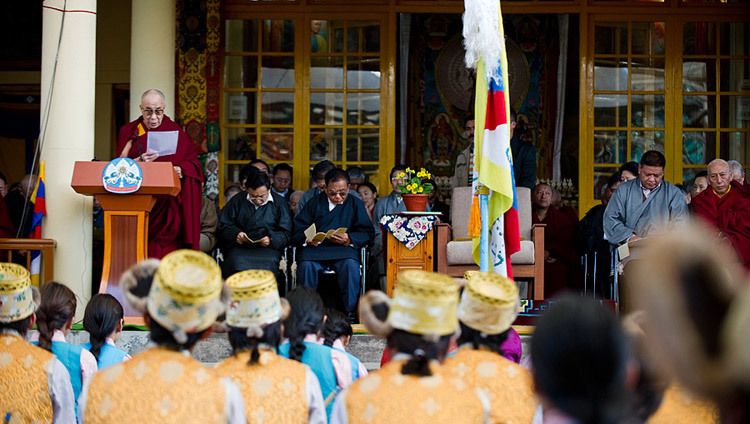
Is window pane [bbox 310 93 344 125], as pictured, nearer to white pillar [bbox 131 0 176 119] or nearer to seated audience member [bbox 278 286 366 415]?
white pillar [bbox 131 0 176 119]

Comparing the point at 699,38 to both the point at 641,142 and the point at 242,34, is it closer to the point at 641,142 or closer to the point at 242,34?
the point at 641,142

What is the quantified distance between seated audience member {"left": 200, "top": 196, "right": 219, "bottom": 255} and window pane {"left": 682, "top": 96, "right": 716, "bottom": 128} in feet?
15.8

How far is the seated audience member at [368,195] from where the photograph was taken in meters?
8.42

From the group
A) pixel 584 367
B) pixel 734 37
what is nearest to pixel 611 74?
pixel 734 37

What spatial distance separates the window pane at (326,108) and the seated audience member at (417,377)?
22.8 feet

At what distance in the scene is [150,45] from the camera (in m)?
8.53

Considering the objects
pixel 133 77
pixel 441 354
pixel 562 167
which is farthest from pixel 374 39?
pixel 441 354

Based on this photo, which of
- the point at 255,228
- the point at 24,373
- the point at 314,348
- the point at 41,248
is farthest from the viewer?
the point at 255,228

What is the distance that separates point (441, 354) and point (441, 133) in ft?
30.0

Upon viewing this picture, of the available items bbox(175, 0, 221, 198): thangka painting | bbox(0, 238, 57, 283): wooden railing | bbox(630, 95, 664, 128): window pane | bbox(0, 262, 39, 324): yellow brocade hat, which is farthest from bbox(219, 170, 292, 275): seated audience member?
bbox(630, 95, 664, 128): window pane

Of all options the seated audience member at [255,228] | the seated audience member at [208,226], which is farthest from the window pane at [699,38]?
the seated audience member at [208,226]

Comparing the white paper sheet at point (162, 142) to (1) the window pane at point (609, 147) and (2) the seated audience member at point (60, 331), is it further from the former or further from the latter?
(1) the window pane at point (609, 147)

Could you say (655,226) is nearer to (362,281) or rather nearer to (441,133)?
(362,281)

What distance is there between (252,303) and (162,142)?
3997 millimetres
